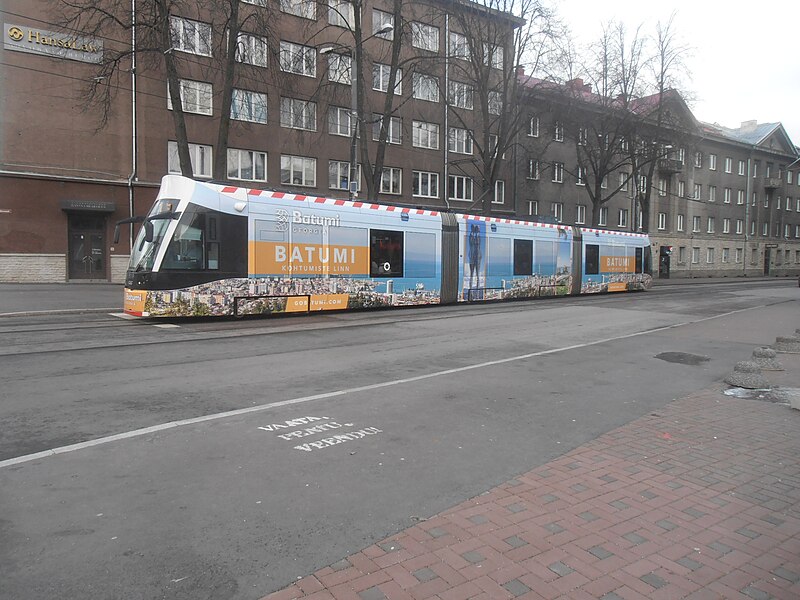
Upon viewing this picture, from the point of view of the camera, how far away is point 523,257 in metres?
23.1

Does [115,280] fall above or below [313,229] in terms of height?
below

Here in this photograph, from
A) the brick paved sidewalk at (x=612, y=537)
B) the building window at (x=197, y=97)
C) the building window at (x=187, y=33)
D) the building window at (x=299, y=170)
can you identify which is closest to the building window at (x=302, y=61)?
the building window at (x=187, y=33)

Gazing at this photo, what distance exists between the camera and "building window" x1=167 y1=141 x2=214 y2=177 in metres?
28.9

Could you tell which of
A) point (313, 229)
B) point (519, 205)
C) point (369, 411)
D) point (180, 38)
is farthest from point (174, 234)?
point (519, 205)

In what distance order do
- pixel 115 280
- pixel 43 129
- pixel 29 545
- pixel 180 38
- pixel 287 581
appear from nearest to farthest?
pixel 287 581 < pixel 29 545 < pixel 180 38 < pixel 43 129 < pixel 115 280

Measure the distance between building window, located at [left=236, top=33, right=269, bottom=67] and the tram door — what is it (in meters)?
10.6

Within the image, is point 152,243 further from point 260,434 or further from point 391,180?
point 391,180

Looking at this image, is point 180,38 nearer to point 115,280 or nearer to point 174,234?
point 115,280

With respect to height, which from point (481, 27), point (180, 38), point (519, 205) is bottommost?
point (519, 205)

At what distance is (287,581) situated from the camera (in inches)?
117

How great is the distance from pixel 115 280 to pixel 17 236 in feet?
14.3

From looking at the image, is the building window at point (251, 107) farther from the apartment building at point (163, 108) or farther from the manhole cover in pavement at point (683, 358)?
the manhole cover in pavement at point (683, 358)

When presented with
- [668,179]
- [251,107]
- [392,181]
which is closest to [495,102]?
[392,181]

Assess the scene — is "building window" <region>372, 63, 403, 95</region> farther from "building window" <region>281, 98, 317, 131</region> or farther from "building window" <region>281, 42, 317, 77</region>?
"building window" <region>281, 98, 317, 131</region>
